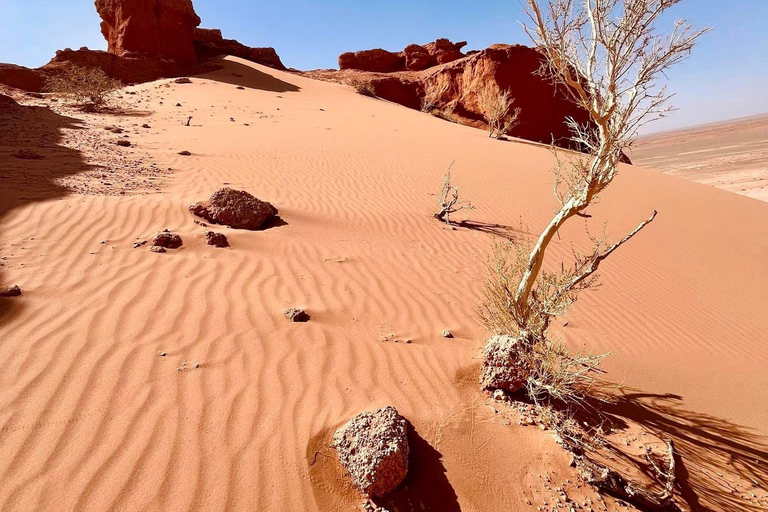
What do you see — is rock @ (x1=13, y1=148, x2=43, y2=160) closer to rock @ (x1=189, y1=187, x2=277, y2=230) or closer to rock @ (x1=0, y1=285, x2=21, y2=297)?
rock @ (x1=189, y1=187, x2=277, y2=230)

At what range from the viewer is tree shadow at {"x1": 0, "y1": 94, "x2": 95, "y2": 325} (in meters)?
4.49

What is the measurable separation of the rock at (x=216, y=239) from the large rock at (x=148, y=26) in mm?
19693

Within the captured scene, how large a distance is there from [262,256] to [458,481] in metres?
3.07

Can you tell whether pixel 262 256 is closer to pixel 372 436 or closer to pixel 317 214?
pixel 317 214

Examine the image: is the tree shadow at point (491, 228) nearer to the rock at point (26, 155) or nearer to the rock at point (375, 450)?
the rock at point (375, 450)

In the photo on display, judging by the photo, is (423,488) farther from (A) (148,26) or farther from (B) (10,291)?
(A) (148,26)

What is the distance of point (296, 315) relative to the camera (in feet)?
11.0

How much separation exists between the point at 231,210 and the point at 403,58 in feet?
99.1

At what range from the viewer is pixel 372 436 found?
215 centimetres

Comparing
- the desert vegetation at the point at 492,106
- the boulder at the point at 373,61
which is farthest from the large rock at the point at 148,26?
the desert vegetation at the point at 492,106

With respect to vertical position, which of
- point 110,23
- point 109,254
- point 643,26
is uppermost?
point 110,23

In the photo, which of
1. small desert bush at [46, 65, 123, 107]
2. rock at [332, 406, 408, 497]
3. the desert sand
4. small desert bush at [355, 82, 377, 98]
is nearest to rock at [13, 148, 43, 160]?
the desert sand

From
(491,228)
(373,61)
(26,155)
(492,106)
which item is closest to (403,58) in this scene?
(373,61)

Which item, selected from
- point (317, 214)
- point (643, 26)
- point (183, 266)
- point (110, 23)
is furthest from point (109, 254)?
point (110, 23)
